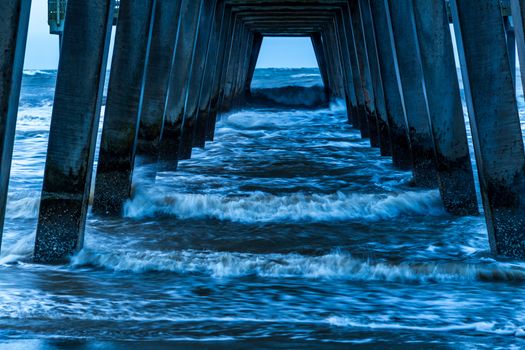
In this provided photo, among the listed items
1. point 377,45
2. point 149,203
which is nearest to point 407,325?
point 149,203

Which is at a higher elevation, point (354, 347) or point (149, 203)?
point (149, 203)

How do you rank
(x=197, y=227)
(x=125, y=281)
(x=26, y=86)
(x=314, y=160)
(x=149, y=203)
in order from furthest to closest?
(x=26, y=86) < (x=314, y=160) < (x=149, y=203) < (x=197, y=227) < (x=125, y=281)

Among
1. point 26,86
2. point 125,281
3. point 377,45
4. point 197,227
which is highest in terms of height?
point 26,86

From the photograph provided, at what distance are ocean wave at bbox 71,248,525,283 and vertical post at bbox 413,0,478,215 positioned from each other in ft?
5.89

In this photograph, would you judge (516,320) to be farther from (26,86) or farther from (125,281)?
(26,86)

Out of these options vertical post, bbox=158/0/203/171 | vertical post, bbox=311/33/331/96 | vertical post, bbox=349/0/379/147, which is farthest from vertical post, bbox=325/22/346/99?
vertical post, bbox=158/0/203/171

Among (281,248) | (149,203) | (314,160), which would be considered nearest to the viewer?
(281,248)

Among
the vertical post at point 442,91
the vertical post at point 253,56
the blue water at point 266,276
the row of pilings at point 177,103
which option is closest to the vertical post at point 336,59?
the vertical post at point 253,56

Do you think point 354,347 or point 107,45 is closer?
point 354,347

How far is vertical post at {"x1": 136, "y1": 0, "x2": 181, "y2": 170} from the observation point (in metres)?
7.82

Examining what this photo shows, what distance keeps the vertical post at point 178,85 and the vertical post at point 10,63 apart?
20.6ft

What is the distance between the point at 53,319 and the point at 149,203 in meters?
3.60

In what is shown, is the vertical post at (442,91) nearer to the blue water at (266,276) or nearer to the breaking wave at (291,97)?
the blue water at (266,276)

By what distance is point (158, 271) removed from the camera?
4.73 metres
